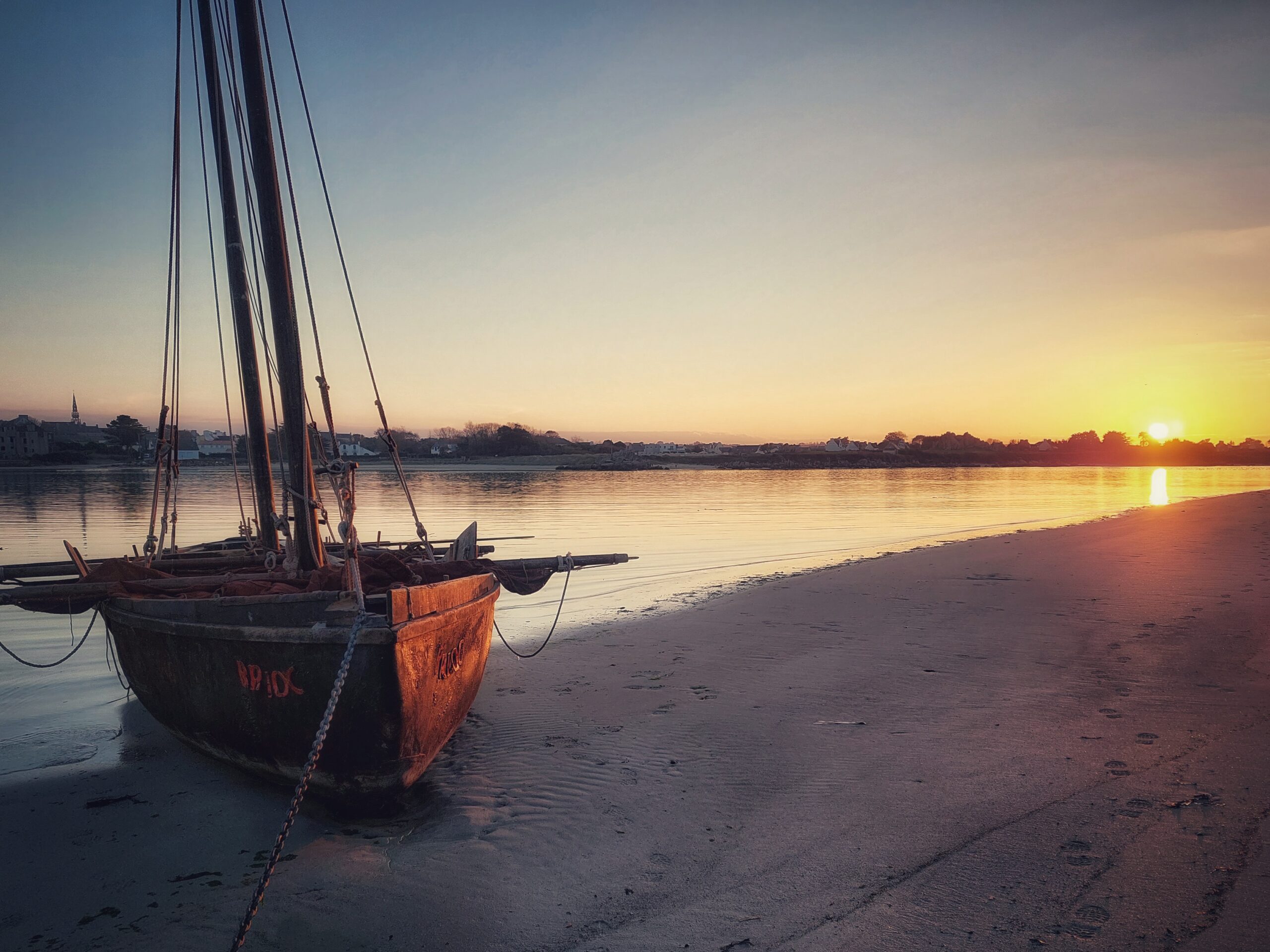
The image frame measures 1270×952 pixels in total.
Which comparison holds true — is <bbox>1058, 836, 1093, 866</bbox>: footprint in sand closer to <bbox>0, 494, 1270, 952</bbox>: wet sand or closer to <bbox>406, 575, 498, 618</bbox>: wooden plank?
<bbox>0, 494, 1270, 952</bbox>: wet sand

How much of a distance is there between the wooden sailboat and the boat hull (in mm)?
13

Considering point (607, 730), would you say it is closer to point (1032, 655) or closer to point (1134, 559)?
point (1032, 655)

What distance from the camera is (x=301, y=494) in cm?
700

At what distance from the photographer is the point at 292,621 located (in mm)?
5316

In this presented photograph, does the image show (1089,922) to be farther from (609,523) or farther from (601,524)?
(609,523)

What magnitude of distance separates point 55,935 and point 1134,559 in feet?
60.8

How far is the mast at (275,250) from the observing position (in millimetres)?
6754

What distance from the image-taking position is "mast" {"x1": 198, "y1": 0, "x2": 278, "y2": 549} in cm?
948

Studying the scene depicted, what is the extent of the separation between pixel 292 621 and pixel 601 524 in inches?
951

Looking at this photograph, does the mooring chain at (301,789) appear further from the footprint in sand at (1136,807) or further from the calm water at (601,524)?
the footprint in sand at (1136,807)

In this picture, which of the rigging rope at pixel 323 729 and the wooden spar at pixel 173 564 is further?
the wooden spar at pixel 173 564

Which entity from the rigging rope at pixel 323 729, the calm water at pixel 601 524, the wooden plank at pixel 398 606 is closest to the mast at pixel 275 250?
the rigging rope at pixel 323 729

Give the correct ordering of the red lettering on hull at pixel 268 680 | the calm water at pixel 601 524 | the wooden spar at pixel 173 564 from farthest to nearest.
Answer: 1. the calm water at pixel 601 524
2. the wooden spar at pixel 173 564
3. the red lettering on hull at pixel 268 680

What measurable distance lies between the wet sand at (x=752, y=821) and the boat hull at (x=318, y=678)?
461 millimetres
